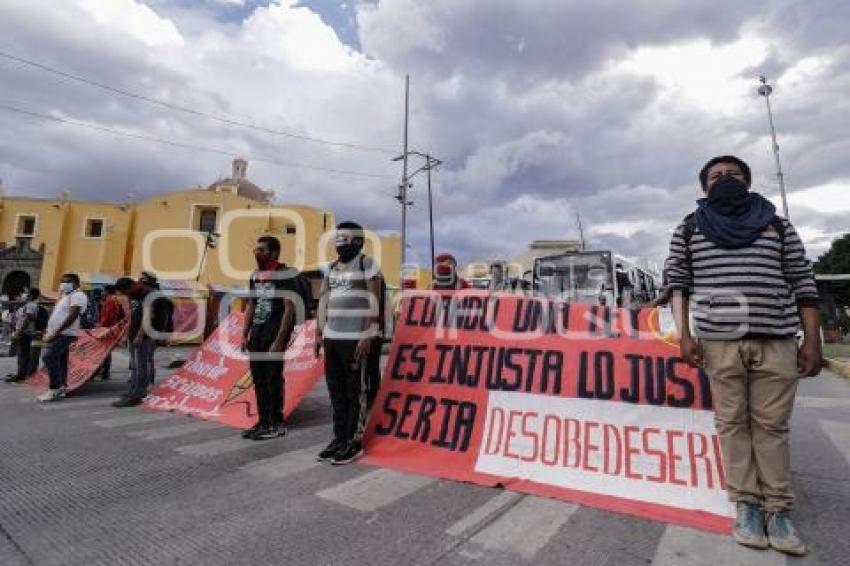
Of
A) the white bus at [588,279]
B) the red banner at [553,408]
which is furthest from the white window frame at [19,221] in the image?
the red banner at [553,408]

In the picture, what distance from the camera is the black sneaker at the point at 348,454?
424 centimetres

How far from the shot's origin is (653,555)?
2654 mm

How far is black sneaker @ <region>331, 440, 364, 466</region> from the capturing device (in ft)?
13.9

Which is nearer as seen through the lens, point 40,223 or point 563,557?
point 563,557

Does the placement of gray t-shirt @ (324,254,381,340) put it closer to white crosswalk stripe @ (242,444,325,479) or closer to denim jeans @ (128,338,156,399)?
white crosswalk stripe @ (242,444,325,479)

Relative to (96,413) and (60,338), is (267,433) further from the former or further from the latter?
(60,338)

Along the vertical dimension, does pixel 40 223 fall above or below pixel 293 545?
above

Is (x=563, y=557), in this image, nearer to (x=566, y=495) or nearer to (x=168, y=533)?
(x=566, y=495)

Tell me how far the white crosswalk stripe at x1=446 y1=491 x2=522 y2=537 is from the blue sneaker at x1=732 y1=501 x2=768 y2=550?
4.17ft

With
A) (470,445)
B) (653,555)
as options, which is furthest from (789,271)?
(470,445)

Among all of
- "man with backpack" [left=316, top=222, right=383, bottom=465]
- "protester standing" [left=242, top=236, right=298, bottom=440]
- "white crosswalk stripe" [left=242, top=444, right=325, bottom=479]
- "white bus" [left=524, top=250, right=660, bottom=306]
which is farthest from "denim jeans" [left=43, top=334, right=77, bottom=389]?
"white bus" [left=524, top=250, right=660, bottom=306]

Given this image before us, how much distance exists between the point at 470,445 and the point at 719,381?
193 centimetres

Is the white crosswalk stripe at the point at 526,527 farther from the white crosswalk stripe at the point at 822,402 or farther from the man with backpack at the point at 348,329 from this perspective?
the white crosswalk stripe at the point at 822,402

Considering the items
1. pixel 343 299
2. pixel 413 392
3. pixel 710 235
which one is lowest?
pixel 413 392
